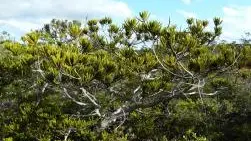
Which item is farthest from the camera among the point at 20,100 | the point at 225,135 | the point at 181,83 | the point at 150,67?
the point at 225,135

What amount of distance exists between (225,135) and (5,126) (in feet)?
30.8

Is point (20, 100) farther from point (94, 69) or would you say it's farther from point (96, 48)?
point (94, 69)

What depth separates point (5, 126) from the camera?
10453 millimetres

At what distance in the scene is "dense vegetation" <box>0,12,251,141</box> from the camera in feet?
29.2

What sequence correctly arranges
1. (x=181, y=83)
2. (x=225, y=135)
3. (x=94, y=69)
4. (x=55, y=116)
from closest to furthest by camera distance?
1. (x=94, y=69)
2. (x=181, y=83)
3. (x=55, y=116)
4. (x=225, y=135)

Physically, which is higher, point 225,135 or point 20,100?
point 20,100

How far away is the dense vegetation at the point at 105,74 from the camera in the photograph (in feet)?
29.2

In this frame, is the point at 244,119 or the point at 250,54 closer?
the point at 250,54

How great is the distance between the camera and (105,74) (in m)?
8.80

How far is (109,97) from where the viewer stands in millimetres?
12820

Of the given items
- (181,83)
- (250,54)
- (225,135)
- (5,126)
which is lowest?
(225,135)

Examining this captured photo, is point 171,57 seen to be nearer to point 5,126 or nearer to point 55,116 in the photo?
point 55,116

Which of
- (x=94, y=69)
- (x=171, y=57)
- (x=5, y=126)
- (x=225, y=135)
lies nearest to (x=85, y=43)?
(x=94, y=69)

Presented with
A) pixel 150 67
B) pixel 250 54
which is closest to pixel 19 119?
pixel 150 67
